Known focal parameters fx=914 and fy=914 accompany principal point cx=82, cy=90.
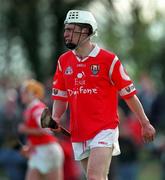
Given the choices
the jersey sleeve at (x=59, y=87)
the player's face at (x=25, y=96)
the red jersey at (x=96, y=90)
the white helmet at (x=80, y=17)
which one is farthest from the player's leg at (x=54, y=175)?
the white helmet at (x=80, y=17)

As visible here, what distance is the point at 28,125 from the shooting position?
14.0m

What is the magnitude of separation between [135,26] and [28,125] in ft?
53.5

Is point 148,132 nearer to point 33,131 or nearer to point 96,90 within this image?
point 96,90

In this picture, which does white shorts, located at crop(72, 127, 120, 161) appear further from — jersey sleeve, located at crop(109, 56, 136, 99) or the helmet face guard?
Answer: the helmet face guard

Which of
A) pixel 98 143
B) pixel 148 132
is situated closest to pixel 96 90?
pixel 98 143

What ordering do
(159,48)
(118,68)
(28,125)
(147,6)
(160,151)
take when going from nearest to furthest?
(118,68) → (28,125) → (160,151) → (147,6) → (159,48)

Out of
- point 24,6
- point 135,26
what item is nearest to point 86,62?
point 24,6

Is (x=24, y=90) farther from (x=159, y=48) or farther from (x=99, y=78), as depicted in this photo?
(x=159, y=48)

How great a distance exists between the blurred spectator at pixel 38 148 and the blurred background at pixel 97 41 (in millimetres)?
2936

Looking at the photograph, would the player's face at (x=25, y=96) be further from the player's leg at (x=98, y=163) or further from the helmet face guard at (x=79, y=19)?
Result: the player's leg at (x=98, y=163)

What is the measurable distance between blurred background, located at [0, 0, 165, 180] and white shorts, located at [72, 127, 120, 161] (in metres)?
6.52

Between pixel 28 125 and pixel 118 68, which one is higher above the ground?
pixel 118 68

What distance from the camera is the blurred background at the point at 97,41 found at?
A: 60.7 ft

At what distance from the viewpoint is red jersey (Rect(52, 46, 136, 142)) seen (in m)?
10.2
